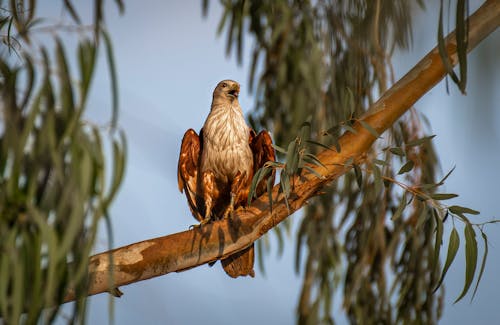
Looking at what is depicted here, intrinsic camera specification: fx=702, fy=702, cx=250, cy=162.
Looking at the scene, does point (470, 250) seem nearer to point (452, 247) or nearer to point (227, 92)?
point (452, 247)

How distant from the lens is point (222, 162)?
355cm

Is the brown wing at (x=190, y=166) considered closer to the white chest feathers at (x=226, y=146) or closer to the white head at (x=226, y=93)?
the white chest feathers at (x=226, y=146)

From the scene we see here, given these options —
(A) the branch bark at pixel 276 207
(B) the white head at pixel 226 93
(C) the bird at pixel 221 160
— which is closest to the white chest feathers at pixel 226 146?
(C) the bird at pixel 221 160

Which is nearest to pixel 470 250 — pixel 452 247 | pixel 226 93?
pixel 452 247

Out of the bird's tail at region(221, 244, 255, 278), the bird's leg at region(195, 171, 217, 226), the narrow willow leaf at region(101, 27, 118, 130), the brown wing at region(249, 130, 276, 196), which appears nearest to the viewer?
the narrow willow leaf at region(101, 27, 118, 130)

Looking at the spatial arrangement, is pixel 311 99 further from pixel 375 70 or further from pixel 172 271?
pixel 172 271

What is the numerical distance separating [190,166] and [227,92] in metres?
0.47

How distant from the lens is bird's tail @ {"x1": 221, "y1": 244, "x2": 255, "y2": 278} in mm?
3158

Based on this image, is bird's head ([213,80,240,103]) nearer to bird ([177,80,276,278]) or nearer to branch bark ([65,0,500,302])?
bird ([177,80,276,278])

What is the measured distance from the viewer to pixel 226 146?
139 inches

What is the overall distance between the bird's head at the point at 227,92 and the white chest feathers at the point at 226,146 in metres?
0.13

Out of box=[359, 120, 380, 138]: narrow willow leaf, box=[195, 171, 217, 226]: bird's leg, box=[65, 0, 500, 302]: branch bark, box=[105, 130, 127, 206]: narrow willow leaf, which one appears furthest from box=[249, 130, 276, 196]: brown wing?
box=[105, 130, 127, 206]: narrow willow leaf

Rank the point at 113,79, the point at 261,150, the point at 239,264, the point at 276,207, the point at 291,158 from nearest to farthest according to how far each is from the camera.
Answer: the point at 113,79
the point at 291,158
the point at 276,207
the point at 239,264
the point at 261,150

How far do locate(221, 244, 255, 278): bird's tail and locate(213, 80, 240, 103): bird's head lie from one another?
975 mm
